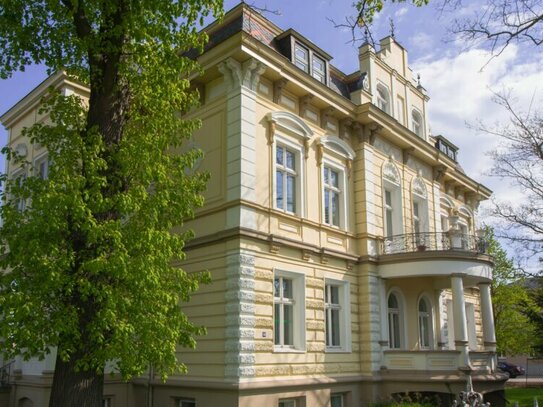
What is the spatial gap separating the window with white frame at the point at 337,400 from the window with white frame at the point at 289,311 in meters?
2.18

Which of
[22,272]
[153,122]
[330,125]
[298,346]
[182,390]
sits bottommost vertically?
[182,390]

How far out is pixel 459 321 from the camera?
1759 cm

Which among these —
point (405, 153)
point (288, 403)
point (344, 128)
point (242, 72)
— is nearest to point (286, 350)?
point (288, 403)

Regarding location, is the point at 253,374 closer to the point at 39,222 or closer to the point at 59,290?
the point at 59,290

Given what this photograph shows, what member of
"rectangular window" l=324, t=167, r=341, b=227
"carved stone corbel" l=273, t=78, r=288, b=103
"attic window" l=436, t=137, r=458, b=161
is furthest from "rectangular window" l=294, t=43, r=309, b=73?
Answer: "attic window" l=436, t=137, r=458, b=161

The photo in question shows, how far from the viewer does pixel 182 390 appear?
14898 millimetres

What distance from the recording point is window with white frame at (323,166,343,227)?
17.9 m

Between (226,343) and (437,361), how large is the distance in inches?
285

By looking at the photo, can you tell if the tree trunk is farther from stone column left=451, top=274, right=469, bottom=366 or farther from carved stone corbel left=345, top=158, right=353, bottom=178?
stone column left=451, top=274, right=469, bottom=366

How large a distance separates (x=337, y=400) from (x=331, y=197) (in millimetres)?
6247

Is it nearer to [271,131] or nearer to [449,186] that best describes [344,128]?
[271,131]

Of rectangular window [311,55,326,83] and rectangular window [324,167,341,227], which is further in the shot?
rectangular window [311,55,326,83]

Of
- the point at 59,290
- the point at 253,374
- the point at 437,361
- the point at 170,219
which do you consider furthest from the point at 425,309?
the point at 59,290

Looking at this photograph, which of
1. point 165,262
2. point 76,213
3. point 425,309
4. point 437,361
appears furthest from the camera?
point 425,309
